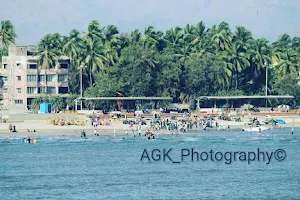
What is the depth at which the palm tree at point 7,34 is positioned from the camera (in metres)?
157

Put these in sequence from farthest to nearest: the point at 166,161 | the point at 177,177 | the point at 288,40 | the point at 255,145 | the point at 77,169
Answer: the point at 288,40 → the point at 255,145 → the point at 166,161 → the point at 77,169 → the point at 177,177

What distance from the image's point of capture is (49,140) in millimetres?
106562

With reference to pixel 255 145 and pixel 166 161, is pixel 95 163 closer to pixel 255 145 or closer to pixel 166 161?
pixel 166 161

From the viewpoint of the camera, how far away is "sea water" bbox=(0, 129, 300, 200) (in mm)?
70125

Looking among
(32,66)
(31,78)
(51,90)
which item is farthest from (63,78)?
(32,66)

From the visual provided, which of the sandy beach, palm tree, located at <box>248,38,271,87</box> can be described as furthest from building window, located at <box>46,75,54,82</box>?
palm tree, located at <box>248,38,271,87</box>

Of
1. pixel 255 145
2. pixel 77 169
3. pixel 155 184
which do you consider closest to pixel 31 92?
pixel 255 145

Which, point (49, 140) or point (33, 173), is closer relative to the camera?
point (33, 173)

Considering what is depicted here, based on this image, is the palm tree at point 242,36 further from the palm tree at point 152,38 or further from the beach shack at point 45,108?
the beach shack at point 45,108

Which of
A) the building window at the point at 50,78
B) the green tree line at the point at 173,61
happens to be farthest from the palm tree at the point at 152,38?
the building window at the point at 50,78

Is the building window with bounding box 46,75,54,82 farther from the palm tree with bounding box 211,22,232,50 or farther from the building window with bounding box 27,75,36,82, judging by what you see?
the palm tree with bounding box 211,22,232,50

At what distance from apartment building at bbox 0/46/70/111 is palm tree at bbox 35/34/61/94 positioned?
1253 millimetres

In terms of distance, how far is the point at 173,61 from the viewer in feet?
486

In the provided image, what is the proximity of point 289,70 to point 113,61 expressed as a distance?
3187 cm
